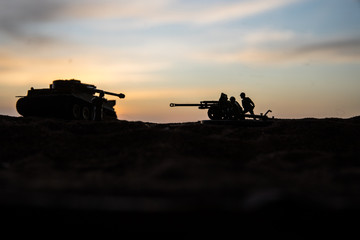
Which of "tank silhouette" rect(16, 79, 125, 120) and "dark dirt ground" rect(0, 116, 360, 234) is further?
"tank silhouette" rect(16, 79, 125, 120)

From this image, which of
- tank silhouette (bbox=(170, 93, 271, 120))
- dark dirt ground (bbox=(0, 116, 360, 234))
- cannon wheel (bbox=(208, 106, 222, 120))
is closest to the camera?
dark dirt ground (bbox=(0, 116, 360, 234))

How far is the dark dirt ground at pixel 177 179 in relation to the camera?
281 centimetres

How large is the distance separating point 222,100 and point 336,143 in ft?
23.2

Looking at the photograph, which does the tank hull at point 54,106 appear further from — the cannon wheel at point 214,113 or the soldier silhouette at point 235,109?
the soldier silhouette at point 235,109

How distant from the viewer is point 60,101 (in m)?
14.0

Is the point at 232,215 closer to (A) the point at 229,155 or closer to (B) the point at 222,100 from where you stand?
(A) the point at 229,155

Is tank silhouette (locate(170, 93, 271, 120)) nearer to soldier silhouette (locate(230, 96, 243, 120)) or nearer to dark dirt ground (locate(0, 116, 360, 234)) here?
soldier silhouette (locate(230, 96, 243, 120))

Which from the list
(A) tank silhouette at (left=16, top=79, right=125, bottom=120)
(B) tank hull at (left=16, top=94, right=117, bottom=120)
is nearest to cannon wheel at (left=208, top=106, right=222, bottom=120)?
(A) tank silhouette at (left=16, top=79, right=125, bottom=120)

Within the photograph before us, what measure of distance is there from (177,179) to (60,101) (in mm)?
10845

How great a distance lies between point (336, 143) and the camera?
8.02m

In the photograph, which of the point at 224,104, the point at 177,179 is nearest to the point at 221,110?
the point at 224,104

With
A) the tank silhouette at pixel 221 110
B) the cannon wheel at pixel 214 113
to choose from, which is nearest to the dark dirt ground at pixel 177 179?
the tank silhouette at pixel 221 110

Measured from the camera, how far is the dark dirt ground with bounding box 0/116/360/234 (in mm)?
2811

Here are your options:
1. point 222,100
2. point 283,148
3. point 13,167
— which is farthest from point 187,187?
point 222,100
